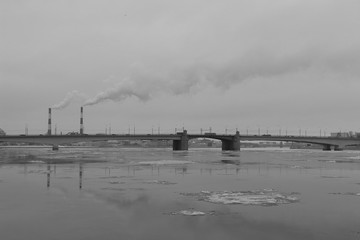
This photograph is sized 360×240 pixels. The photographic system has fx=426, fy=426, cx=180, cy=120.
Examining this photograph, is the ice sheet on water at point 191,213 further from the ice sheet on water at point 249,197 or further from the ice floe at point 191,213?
the ice sheet on water at point 249,197

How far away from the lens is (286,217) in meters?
14.5

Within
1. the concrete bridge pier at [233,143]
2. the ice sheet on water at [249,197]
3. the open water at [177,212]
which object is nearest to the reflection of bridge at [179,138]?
the concrete bridge pier at [233,143]

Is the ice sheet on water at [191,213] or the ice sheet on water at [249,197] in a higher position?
the ice sheet on water at [191,213]

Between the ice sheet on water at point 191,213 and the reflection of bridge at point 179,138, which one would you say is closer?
the ice sheet on water at point 191,213

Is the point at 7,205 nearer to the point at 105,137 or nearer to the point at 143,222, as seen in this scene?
the point at 143,222

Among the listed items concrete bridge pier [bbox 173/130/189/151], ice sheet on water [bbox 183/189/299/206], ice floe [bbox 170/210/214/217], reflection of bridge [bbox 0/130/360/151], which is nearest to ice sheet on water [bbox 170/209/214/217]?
ice floe [bbox 170/210/214/217]

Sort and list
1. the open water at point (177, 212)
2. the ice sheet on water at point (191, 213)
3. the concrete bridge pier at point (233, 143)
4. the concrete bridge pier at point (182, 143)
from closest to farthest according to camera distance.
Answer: the open water at point (177, 212) → the ice sheet on water at point (191, 213) → the concrete bridge pier at point (182, 143) → the concrete bridge pier at point (233, 143)

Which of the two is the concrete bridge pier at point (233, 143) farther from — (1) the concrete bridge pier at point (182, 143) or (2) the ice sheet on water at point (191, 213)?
(2) the ice sheet on water at point (191, 213)

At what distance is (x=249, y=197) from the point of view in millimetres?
19578

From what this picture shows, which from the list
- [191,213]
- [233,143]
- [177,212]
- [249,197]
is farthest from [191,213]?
[233,143]

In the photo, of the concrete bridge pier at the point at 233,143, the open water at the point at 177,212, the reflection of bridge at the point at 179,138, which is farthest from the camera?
the concrete bridge pier at the point at 233,143

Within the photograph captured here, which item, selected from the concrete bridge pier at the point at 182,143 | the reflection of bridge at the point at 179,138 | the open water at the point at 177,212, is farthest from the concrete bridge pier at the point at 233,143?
the open water at the point at 177,212

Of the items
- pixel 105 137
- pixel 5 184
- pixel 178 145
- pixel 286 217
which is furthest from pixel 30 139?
pixel 286 217

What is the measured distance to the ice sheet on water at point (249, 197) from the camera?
18.1 metres
